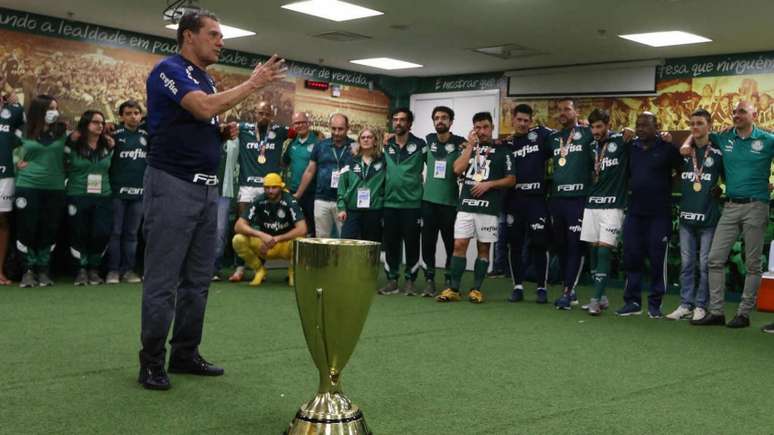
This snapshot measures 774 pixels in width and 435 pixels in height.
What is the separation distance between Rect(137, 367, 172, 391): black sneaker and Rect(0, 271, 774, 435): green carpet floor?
0.06 metres

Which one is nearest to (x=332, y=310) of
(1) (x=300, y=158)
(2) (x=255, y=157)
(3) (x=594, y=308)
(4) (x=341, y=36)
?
(3) (x=594, y=308)

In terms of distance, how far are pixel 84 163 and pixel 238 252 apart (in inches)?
63.3

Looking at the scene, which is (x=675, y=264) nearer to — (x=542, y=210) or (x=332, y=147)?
(x=542, y=210)

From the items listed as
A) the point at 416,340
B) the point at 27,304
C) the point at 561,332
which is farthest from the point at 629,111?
the point at 27,304

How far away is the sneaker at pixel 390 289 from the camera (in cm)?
761

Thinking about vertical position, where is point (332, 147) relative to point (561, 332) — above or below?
above

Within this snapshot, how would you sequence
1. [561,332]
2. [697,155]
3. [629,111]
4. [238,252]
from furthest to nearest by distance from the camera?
1. [629,111]
2. [238,252]
3. [697,155]
4. [561,332]

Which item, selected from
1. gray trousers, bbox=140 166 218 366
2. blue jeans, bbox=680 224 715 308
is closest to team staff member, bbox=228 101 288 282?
blue jeans, bbox=680 224 715 308

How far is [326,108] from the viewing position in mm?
13203

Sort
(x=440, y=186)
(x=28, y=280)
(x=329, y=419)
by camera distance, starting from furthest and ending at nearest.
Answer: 1. (x=440, y=186)
2. (x=28, y=280)
3. (x=329, y=419)

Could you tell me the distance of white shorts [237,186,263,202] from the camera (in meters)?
8.52

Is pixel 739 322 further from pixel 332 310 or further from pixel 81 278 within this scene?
pixel 81 278

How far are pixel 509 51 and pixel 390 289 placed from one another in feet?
15.9

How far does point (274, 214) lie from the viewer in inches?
313
